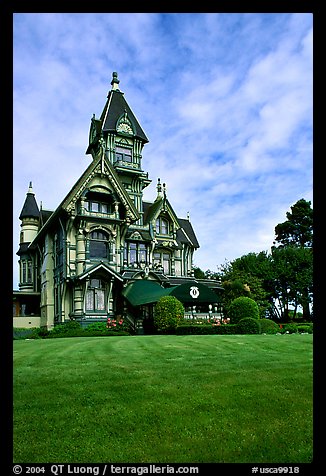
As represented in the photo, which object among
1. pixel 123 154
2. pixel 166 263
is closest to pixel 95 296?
pixel 166 263

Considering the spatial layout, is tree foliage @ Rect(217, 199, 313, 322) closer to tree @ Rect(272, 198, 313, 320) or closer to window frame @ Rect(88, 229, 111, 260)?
tree @ Rect(272, 198, 313, 320)

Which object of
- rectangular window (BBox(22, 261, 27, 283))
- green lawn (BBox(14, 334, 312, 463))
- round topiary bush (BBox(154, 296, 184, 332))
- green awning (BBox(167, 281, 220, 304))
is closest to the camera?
green lawn (BBox(14, 334, 312, 463))

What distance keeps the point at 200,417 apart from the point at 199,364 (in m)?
3.30

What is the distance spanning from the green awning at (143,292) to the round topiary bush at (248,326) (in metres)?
5.72

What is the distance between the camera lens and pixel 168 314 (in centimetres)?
2455

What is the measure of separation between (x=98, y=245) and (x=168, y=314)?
8.39 meters

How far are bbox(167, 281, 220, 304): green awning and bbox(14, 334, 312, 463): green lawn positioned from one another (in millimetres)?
17311

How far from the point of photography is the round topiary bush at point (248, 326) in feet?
73.6

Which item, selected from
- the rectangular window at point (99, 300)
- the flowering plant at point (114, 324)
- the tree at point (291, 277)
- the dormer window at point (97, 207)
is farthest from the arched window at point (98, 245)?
the tree at point (291, 277)

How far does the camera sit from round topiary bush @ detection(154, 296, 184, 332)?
2445 centimetres

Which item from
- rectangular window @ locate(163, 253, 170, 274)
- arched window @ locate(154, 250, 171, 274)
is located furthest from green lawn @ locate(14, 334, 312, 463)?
rectangular window @ locate(163, 253, 170, 274)

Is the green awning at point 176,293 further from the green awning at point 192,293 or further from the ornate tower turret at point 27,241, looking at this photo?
the ornate tower turret at point 27,241
